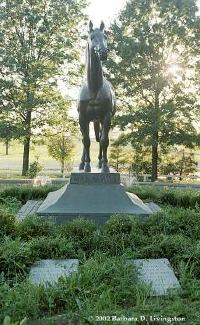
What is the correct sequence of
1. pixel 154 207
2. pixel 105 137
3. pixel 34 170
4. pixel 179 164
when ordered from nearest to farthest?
pixel 105 137
pixel 154 207
pixel 34 170
pixel 179 164

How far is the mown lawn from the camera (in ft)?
15.3

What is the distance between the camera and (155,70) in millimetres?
24719

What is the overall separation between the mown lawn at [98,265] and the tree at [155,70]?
16.1m

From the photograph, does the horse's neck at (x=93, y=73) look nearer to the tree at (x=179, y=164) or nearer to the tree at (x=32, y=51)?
the tree at (x=32, y=51)

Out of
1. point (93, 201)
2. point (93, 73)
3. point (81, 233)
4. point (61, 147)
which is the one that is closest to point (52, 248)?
point (81, 233)

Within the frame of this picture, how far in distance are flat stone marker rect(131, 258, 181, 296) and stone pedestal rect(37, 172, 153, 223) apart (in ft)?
8.45

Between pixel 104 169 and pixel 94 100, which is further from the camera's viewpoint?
pixel 104 169

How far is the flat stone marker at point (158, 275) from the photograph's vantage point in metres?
5.34

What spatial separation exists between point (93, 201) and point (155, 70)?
54.9 feet

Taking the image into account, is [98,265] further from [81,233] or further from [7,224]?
[7,224]

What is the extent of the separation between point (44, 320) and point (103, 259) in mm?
A: 1713

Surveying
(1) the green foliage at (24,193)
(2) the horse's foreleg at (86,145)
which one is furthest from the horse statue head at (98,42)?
(1) the green foliage at (24,193)

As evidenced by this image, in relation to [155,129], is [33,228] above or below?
below

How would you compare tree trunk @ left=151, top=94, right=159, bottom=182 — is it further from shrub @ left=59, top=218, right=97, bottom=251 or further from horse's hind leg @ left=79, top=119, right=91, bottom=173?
shrub @ left=59, top=218, right=97, bottom=251
